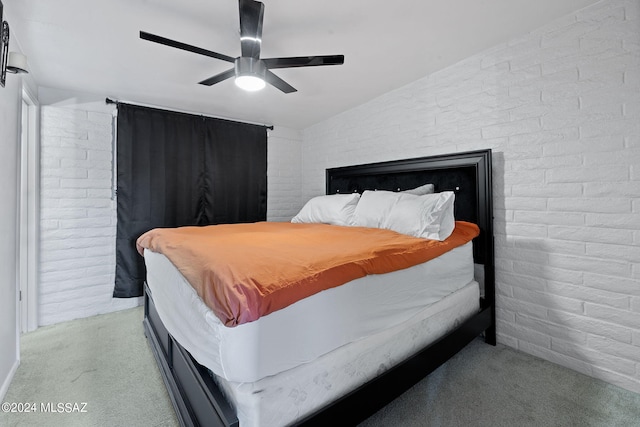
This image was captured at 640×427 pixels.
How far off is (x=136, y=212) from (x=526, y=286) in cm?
344

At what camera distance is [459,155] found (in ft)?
7.26

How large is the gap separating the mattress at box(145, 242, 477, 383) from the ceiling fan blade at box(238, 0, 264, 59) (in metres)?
1.28

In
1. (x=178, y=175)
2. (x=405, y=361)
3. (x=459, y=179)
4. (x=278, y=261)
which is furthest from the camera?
(x=178, y=175)

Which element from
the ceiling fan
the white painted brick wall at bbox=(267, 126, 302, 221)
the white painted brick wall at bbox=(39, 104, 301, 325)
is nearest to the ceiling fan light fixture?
the ceiling fan

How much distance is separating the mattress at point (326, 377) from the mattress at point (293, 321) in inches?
1.4

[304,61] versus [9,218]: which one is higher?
[304,61]

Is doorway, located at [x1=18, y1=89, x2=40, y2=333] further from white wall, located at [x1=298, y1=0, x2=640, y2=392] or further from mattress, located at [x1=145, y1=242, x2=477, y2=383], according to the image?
white wall, located at [x1=298, y1=0, x2=640, y2=392]

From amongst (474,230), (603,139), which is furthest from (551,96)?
(474,230)

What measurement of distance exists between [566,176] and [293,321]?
187 centimetres

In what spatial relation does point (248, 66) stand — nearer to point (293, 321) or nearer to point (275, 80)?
point (275, 80)

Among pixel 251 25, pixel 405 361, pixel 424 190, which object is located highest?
pixel 251 25

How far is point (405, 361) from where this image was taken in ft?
4.56

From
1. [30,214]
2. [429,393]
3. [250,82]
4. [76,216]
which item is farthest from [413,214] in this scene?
[30,214]

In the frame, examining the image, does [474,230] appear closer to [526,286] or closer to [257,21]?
[526,286]
